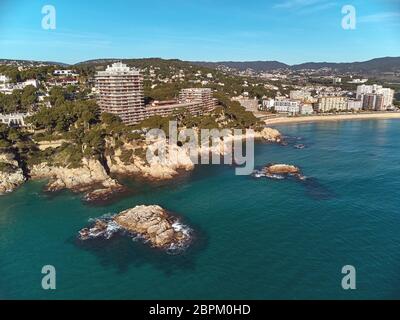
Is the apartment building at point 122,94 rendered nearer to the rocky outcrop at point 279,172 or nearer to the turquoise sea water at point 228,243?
the turquoise sea water at point 228,243

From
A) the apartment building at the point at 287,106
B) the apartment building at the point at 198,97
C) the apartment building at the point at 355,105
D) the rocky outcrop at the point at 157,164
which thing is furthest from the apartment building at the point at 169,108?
the apartment building at the point at 355,105

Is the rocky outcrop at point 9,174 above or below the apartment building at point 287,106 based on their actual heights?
below

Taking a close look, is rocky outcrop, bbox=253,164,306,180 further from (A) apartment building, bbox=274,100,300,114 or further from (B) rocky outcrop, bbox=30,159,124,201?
(A) apartment building, bbox=274,100,300,114

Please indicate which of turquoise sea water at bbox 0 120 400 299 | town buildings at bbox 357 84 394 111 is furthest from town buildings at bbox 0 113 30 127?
town buildings at bbox 357 84 394 111

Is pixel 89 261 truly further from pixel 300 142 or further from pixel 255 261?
pixel 300 142
